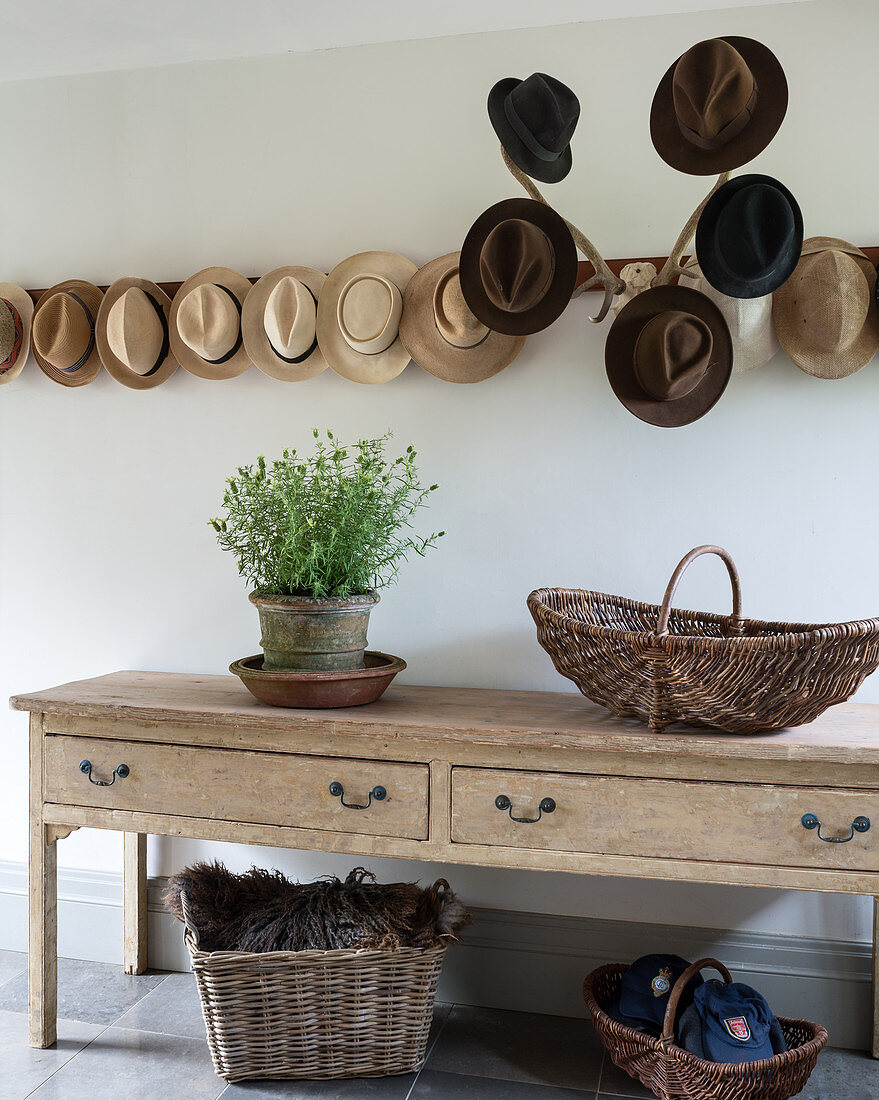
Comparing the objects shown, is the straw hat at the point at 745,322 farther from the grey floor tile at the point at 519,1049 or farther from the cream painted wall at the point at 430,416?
the grey floor tile at the point at 519,1049

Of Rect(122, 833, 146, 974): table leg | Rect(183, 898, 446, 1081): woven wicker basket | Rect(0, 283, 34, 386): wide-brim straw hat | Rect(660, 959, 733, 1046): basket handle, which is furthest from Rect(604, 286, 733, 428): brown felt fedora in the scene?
Rect(122, 833, 146, 974): table leg

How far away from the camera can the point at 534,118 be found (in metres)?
1.79

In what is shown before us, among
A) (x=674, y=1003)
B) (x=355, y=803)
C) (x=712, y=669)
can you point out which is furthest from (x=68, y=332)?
(x=674, y=1003)

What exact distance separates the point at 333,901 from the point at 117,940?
0.83 meters

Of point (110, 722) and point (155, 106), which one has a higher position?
point (155, 106)

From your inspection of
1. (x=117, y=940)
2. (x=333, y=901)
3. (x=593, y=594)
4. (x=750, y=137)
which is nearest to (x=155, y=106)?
(x=750, y=137)

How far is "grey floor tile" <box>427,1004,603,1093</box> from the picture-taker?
193cm

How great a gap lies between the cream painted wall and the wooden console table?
1.12 ft

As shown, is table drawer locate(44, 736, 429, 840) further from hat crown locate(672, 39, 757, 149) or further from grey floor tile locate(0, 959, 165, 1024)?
hat crown locate(672, 39, 757, 149)

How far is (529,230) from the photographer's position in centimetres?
195

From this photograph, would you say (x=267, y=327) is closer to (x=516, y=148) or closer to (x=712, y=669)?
(x=516, y=148)

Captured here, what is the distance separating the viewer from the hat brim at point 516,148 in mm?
1798

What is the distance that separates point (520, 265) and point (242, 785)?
1260 mm

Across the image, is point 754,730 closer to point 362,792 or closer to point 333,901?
point 362,792
